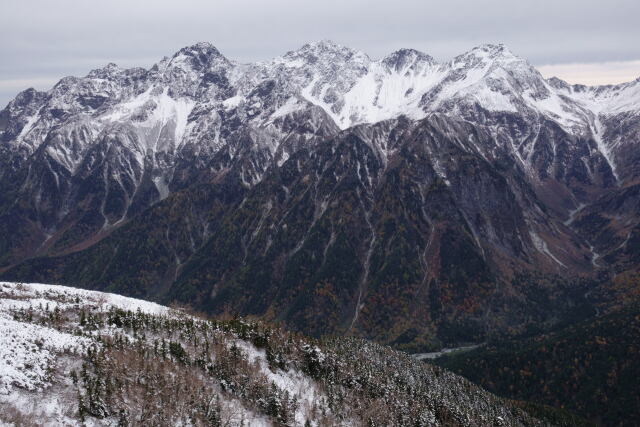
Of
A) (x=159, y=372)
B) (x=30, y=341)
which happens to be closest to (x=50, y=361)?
(x=30, y=341)

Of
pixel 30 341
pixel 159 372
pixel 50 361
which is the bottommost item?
pixel 159 372

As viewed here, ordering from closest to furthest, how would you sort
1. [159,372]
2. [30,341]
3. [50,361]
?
[50,361] → [30,341] → [159,372]

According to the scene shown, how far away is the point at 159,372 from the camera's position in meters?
76.0

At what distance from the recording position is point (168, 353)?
85125 mm

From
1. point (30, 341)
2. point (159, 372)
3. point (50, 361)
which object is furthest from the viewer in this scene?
point (159, 372)

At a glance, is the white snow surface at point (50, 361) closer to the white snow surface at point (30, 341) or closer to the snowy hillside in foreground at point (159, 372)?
the white snow surface at point (30, 341)

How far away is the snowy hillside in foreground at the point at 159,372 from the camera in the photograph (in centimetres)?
6519

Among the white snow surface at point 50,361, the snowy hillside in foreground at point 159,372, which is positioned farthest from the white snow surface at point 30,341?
the snowy hillside in foreground at point 159,372

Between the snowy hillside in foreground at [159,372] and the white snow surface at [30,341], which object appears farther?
the snowy hillside in foreground at [159,372]

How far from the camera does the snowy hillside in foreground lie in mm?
65188

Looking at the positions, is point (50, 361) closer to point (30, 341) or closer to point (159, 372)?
point (30, 341)

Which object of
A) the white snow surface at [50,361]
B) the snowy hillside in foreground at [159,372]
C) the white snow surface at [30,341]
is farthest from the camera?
the snowy hillside in foreground at [159,372]

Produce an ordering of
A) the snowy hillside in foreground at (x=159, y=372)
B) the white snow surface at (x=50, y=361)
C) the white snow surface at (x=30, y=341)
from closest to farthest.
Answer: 1. the white snow surface at (x=50, y=361)
2. the white snow surface at (x=30, y=341)
3. the snowy hillside in foreground at (x=159, y=372)

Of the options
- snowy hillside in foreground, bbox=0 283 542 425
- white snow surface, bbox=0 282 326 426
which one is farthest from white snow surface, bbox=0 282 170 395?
snowy hillside in foreground, bbox=0 283 542 425
